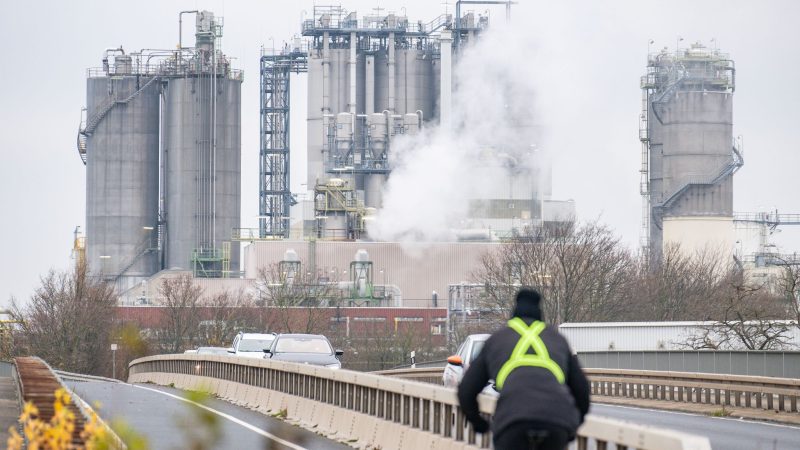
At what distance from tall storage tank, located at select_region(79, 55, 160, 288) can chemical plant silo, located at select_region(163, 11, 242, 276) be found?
5.14 ft

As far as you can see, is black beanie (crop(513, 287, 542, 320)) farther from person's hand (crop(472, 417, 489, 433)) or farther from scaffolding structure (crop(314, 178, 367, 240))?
scaffolding structure (crop(314, 178, 367, 240))

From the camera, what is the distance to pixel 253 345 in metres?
41.2

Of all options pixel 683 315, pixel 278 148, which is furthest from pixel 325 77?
pixel 683 315

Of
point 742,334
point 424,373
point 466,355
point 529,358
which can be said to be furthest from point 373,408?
point 742,334

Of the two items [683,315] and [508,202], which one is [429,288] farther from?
[683,315]

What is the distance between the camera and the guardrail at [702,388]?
99.1ft

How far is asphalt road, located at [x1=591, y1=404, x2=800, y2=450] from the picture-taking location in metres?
22.0

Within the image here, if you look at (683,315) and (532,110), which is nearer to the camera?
(683,315)

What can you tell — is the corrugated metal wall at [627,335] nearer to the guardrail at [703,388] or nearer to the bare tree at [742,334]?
the bare tree at [742,334]

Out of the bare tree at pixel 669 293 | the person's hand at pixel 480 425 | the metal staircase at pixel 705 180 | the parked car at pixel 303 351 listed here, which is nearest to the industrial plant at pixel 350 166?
the metal staircase at pixel 705 180

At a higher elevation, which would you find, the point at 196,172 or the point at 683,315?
the point at 196,172

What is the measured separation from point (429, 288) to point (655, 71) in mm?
24620

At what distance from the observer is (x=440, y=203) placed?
380 ft

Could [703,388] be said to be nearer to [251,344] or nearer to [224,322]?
[251,344]
